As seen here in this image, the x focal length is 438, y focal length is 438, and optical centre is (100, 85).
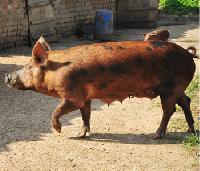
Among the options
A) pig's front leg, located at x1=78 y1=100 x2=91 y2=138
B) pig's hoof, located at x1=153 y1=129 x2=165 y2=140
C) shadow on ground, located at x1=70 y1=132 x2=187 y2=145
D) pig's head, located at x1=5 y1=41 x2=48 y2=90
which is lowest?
shadow on ground, located at x1=70 y1=132 x2=187 y2=145

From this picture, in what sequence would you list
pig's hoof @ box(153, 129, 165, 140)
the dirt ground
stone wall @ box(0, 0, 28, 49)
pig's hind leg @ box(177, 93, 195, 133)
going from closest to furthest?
the dirt ground
pig's hoof @ box(153, 129, 165, 140)
pig's hind leg @ box(177, 93, 195, 133)
stone wall @ box(0, 0, 28, 49)

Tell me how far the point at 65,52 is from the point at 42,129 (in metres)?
1.44

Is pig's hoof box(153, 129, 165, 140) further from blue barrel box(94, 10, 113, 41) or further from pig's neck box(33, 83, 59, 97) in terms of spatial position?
blue barrel box(94, 10, 113, 41)

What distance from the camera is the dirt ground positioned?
573cm

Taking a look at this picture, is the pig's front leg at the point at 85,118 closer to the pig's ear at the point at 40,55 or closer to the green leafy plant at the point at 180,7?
the pig's ear at the point at 40,55

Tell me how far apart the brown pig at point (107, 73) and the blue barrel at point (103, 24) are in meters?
7.98

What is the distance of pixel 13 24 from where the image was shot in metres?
12.8

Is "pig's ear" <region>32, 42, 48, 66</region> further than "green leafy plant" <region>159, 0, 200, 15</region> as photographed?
No

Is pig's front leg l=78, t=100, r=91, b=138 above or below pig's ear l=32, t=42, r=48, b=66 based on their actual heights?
below

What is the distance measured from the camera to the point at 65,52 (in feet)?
20.4

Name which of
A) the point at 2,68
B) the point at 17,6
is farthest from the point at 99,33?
the point at 2,68

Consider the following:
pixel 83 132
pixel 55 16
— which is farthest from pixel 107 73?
pixel 55 16

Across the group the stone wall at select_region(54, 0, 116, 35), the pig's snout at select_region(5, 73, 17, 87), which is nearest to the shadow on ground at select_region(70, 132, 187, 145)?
the pig's snout at select_region(5, 73, 17, 87)

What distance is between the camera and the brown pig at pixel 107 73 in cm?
598
